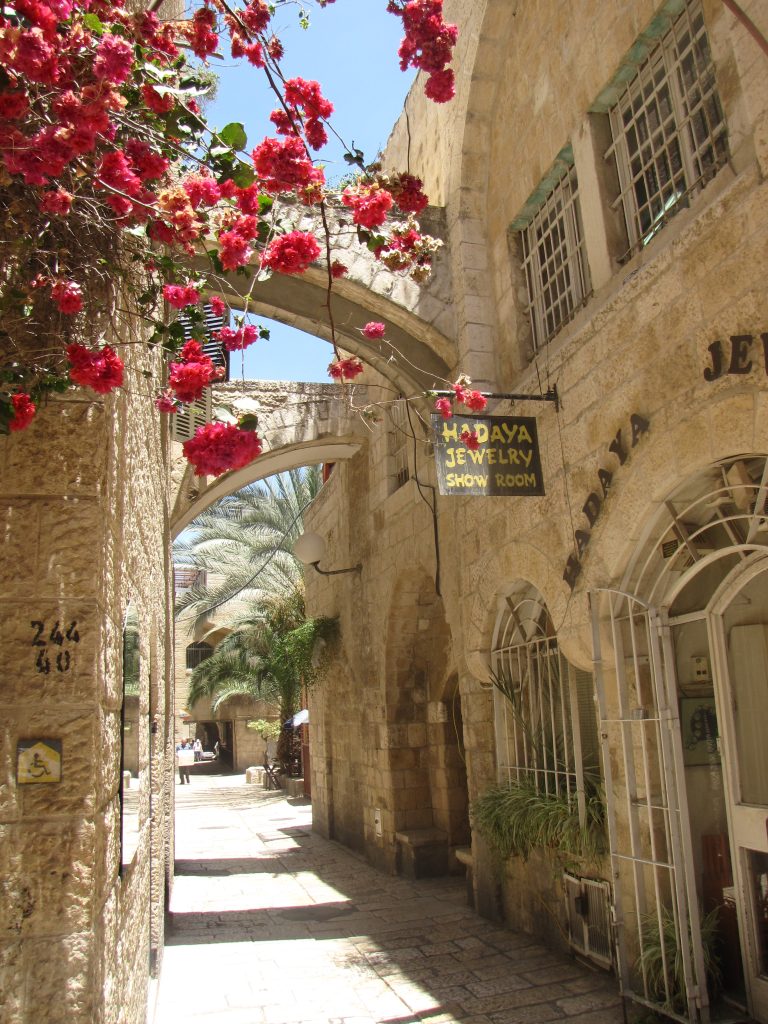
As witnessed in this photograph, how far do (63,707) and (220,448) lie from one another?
2.70 ft

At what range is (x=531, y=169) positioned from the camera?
631cm

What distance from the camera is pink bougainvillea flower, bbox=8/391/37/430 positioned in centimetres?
226

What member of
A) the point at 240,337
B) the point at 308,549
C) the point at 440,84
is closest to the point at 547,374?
the point at 440,84

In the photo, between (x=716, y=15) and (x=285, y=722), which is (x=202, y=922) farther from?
(x=285, y=722)

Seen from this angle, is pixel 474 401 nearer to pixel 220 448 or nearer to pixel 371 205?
pixel 371 205

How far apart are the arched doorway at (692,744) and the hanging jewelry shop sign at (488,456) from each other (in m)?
1.07

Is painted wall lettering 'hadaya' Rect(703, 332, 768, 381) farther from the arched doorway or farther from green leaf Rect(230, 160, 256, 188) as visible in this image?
green leaf Rect(230, 160, 256, 188)

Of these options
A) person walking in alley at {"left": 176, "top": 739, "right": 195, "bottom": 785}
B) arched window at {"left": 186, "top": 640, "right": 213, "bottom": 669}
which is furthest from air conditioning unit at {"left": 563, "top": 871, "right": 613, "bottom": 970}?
arched window at {"left": 186, "top": 640, "right": 213, "bottom": 669}

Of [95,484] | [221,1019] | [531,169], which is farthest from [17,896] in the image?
[531,169]

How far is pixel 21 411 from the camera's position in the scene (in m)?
2.26

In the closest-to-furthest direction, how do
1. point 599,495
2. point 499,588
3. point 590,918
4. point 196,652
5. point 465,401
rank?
point 465,401 < point 599,495 < point 590,918 < point 499,588 < point 196,652

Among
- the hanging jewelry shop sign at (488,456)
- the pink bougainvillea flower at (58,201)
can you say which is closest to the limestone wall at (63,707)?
the pink bougainvillea flower at (58,201)

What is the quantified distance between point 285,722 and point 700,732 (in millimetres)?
14972

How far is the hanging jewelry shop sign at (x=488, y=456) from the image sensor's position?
5324mm
